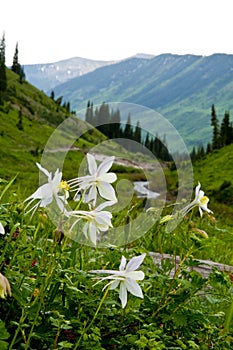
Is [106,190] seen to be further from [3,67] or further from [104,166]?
[3,67]

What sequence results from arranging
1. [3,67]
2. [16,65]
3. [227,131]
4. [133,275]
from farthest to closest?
[16,65] → [3,67] → [227,131] → [133,275]

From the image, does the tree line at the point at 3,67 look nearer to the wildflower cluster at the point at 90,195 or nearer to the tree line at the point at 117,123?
the tree line at the point at 117,123

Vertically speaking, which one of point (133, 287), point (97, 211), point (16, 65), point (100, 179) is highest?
point (16, 65)

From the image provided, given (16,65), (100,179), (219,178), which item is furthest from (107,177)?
(16,65)

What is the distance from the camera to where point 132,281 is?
1.89 meters

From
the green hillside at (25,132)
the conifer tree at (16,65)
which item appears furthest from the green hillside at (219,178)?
the conifer tree at (16,65)

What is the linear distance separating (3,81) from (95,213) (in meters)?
72.2

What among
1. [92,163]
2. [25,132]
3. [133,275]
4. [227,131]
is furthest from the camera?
[25,132]

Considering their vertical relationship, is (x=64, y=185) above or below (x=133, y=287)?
above

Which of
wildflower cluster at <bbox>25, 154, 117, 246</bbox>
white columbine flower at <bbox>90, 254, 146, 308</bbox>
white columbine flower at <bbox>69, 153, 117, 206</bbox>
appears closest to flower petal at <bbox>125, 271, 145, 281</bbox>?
white columbine flower at <bbox>90, 254, 146, 308</bbox>

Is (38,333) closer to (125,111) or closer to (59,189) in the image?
(59,189)

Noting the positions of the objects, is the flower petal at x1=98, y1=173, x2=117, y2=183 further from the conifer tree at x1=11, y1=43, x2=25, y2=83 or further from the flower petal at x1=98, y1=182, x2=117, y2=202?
the conifer tree at x1=11, y1=43, x2=25, y2=83

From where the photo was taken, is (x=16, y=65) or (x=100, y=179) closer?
(x=100, y=179)

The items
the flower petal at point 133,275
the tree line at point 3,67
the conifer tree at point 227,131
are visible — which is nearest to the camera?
the flower petal at point 133,275
